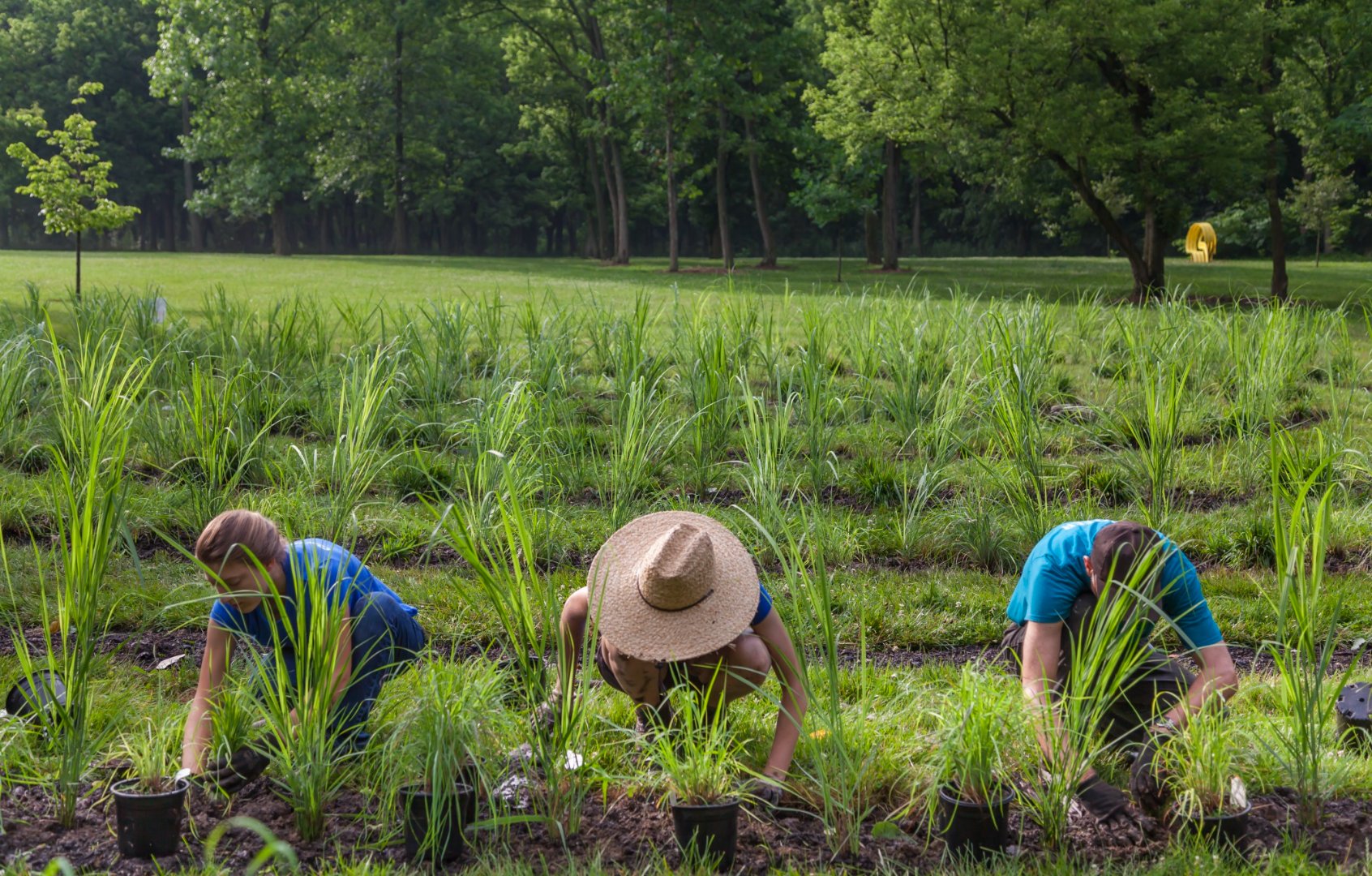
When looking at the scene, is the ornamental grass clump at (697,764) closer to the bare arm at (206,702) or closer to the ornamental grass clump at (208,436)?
the bare arm at (206,702)

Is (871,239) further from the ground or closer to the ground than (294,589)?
further from the ground

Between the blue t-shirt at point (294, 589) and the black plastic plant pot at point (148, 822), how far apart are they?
451mm

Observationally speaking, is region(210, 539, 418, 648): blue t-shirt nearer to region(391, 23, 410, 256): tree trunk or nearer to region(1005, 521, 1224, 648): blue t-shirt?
region(1005, 521, 1224, 648): blue t-shirt

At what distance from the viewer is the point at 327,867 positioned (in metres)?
2.63

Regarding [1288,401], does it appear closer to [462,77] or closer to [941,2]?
[941,2]

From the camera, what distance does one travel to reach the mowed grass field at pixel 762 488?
2.96m

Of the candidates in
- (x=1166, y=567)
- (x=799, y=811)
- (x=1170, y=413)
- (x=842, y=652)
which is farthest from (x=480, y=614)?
(x=1170, y=413)

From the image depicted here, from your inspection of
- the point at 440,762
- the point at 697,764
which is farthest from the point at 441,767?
the point at 697,764

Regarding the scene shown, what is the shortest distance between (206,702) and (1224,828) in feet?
8.16

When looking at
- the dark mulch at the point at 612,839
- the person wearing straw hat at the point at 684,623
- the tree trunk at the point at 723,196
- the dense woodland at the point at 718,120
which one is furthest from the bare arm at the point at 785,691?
the tree trunk at the point at 723,196

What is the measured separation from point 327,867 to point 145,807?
0.45 metres

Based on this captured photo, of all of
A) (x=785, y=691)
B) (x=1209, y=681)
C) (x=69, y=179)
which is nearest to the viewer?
(x=1209, y=681)

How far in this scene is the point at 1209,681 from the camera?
3.13 m

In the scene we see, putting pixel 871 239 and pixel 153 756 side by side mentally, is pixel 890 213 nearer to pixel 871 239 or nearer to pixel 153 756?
pixel 871 239
